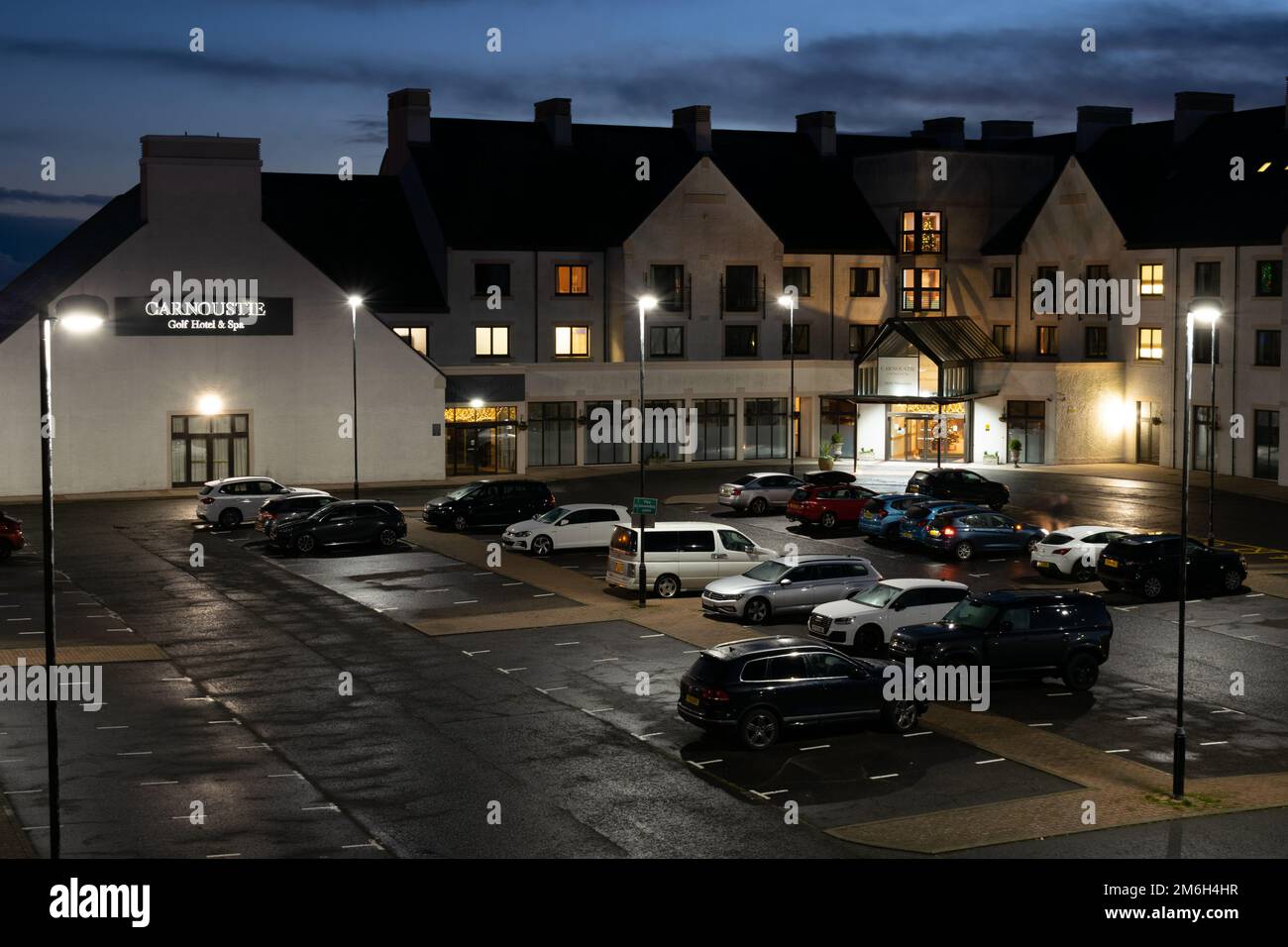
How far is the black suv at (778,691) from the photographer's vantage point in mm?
25781

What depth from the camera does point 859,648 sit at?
33.3 metres

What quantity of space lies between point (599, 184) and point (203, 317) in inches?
867

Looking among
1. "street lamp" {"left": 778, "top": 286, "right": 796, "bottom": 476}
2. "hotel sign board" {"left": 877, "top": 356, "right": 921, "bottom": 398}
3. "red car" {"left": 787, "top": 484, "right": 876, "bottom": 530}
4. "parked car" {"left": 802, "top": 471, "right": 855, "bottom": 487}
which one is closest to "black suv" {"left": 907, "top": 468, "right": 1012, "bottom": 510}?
"parked car" {"left": 802, "top": 471, "right": 855, "bottom": 487}

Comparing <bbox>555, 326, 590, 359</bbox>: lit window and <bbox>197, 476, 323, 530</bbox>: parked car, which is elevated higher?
<bbox>555, 326, 590, 359</bbox>: lit window

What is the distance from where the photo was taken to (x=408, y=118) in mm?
73875

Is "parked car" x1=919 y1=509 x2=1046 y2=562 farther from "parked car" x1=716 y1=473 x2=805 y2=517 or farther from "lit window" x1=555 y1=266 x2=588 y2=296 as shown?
"lit window" x1=555 y1=266 x2=588 y2=296

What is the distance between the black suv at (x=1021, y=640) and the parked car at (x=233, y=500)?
86.5 ft

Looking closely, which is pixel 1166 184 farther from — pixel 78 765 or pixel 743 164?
pixel 78 765

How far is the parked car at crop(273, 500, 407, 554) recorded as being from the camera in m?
46.2

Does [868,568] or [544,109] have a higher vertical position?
[544,109]

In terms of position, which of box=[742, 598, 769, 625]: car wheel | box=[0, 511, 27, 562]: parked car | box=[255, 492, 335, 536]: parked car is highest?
box=[255, 492, 335, 536]: parked car

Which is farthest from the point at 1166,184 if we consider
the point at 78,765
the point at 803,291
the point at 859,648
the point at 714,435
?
the point at 78,765

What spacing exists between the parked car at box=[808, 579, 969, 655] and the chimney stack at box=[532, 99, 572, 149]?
47.5 metres

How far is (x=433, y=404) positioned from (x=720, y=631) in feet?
107
